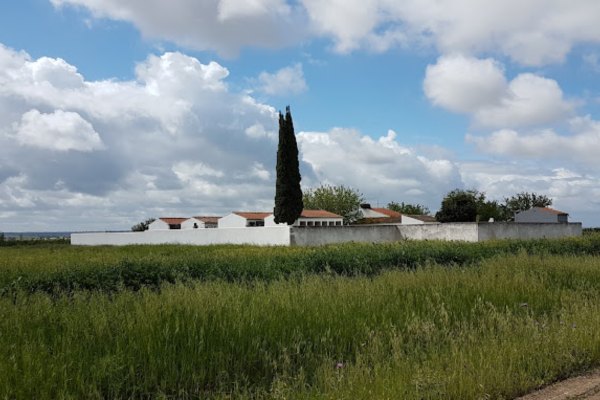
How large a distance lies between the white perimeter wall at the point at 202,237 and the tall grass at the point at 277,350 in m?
23.5

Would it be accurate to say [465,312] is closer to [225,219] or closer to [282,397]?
[282,397]

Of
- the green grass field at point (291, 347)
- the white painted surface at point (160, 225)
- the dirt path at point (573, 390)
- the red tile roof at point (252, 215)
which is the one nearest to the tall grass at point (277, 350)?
the green grass field at point (291, 347)

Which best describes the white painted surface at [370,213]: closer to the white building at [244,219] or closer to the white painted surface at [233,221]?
the white building at [244,219]

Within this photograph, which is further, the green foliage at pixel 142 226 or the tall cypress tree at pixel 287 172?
the green foliage at pixel 142 226

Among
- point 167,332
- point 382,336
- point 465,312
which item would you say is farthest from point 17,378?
point 465,312

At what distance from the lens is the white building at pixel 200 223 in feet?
208

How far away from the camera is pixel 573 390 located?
521 centimetres

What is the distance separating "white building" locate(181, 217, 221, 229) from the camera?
208ft

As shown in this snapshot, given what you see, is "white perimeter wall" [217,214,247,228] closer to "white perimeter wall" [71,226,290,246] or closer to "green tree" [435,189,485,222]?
"white perimeter wall" [71,226,290,246]

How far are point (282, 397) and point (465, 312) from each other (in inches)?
Answer: 197

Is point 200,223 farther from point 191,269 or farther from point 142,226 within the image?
point 191,269

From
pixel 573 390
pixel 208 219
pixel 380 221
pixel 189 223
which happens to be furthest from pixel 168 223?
pixel 573 390

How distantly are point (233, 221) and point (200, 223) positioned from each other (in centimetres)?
897

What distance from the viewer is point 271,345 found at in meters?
6.22
